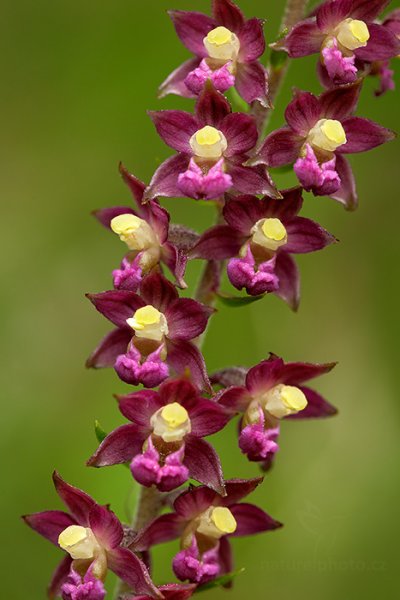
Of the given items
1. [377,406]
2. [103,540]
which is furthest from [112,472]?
[103,540]

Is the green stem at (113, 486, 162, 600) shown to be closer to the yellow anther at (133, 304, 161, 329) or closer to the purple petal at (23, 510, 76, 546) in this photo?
the purple petal at (23, 510, 76, 546)

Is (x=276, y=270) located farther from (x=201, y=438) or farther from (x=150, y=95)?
(x=150, y=95)

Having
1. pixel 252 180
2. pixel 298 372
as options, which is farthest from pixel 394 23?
pixel 298 372

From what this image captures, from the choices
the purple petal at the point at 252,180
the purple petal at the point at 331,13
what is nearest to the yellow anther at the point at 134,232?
the purple petal at the point at 252,180

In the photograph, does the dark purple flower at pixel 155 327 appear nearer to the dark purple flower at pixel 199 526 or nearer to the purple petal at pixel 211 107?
the dark purple flower at pixel 199 526

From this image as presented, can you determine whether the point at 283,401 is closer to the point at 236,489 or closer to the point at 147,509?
the point at 236,489

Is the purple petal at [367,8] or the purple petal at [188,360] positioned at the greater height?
the purple petal at [367,8]
